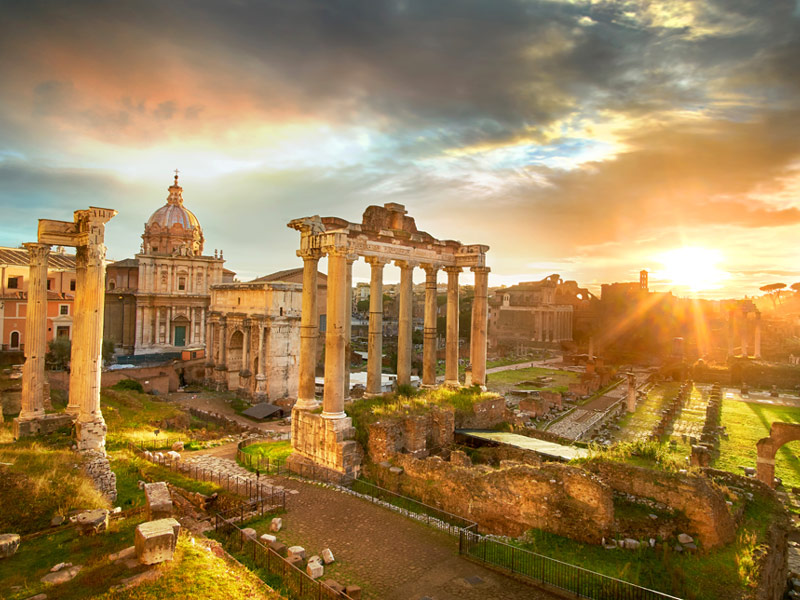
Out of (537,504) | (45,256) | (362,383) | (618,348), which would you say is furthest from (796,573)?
(618,348)

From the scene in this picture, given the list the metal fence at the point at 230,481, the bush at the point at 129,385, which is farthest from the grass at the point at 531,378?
the metal fence at the point at 230,481

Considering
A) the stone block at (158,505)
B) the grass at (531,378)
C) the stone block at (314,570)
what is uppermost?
the stone block at (158,505)

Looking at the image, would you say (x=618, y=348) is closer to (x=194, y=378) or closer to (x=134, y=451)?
(x=194, y=378)

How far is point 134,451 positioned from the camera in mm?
16703

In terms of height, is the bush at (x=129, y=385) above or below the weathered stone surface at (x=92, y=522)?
below

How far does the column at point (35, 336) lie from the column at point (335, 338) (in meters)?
10.3

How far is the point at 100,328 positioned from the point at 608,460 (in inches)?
612

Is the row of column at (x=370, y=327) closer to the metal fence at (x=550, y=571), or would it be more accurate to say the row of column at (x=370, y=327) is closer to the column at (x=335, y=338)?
the column at (x=335, y=338)

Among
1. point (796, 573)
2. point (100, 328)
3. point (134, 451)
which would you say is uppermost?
point (100, 328)

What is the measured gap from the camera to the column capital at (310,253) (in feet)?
46.9

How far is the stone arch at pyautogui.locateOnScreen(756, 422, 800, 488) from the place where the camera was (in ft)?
59.2

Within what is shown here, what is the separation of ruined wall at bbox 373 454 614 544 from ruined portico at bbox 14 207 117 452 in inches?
419

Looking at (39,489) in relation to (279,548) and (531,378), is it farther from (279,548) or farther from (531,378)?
(531,378)

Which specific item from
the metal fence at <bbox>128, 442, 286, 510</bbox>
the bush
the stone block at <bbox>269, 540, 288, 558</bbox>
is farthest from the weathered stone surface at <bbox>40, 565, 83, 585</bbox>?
the bush
